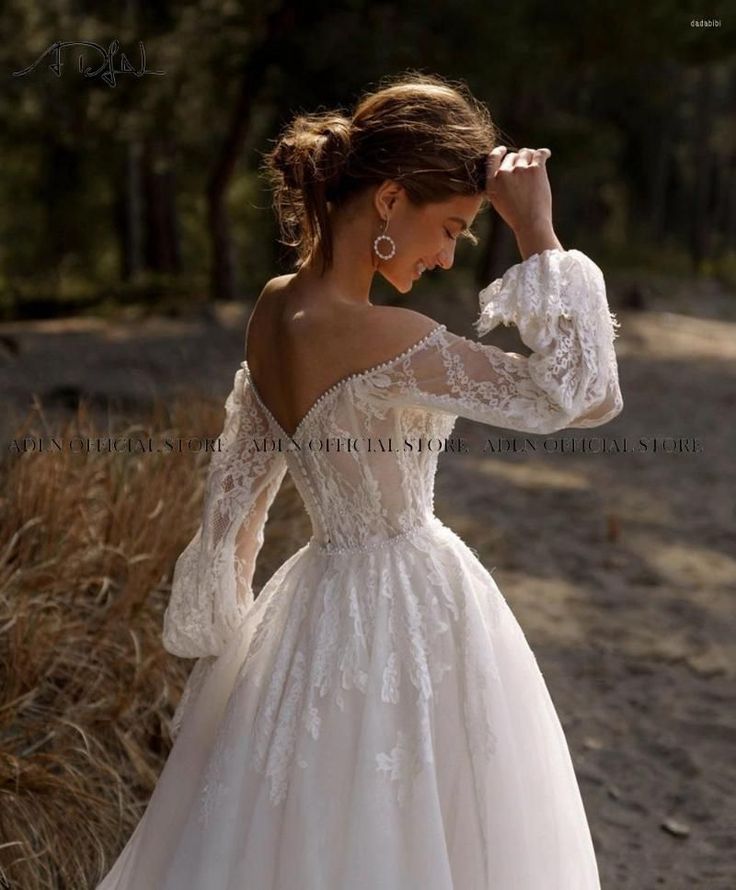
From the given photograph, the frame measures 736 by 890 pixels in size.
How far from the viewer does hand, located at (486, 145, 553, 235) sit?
2006 millimetres

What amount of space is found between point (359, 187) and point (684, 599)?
3.69m

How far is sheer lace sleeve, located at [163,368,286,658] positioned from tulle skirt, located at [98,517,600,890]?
169 mm

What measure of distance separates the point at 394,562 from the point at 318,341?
413mm

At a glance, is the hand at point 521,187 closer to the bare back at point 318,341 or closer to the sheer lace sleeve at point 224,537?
the bare back at point 318,341

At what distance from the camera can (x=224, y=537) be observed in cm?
233

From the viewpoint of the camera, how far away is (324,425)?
81.9 inches

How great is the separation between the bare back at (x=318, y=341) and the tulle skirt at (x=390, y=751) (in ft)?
1.01

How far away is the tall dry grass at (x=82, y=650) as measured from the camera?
282 cm

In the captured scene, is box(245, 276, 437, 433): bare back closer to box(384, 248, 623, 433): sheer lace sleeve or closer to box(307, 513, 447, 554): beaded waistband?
box(384, 248, 623, 433): sheer lace sleeve

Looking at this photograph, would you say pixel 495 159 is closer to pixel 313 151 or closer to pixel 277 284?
pixel 313 151
